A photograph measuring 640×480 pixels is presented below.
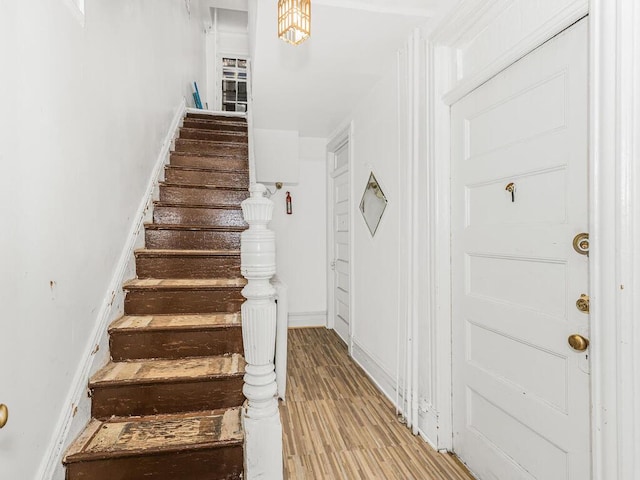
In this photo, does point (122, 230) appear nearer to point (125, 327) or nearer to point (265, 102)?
point (125, 327)

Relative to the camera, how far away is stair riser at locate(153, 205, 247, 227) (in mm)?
2764

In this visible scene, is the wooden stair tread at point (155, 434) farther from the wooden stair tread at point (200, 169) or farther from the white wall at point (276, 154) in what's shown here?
the white wall at point (276, 154)

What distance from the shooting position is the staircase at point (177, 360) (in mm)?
1398

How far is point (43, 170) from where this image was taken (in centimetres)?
126

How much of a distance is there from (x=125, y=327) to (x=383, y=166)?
2004mm

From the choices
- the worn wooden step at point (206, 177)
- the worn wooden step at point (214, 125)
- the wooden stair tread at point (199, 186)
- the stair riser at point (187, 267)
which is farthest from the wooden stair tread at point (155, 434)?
the worn wooden step at point (214, 125)

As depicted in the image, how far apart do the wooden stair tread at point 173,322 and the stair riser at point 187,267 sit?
0.36 m

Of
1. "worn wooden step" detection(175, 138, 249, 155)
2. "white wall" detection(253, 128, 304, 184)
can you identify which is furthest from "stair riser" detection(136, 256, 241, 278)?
"white wall" detection(253, 128, 304, 184)

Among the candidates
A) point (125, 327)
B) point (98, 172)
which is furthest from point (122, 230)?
point (125, 327)

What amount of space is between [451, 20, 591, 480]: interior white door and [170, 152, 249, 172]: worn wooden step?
219cm

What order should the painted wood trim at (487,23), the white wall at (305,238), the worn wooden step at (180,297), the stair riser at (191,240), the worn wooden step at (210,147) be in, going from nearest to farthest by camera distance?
1. the painted wood trim at (487,23)
2. the worn wooden step at (180,297)
3. the stair riser at (191,240)
4. the worn wooden step at (210,147)
5. the white wall at (305,238)

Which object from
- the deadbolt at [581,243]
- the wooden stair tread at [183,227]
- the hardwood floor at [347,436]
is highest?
the wooden stair tread at [183,227]

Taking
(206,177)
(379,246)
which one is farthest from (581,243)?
(206,177)

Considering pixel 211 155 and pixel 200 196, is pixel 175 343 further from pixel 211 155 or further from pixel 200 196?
pixel 211 155
